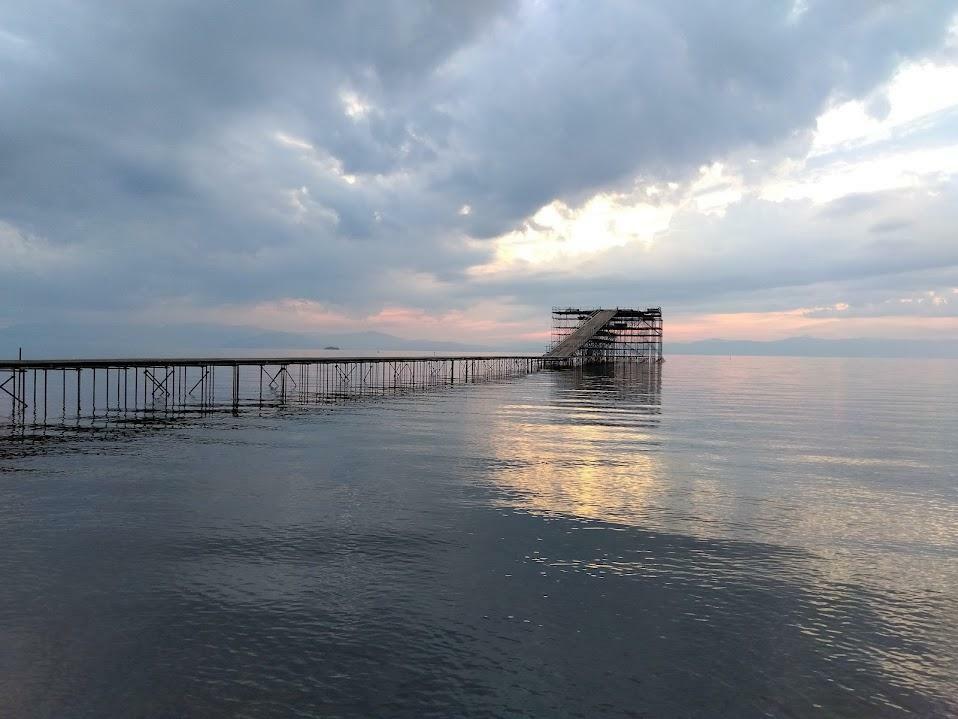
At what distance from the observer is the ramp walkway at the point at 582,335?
344ft

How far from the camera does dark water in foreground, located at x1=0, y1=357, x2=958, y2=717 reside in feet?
27.3

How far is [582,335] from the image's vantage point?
111125 mm

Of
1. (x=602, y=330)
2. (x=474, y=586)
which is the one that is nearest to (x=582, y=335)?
(x=602, y=330)

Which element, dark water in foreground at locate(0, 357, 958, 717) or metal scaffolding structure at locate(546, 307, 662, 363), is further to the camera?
metal scaffolding structure at locate(546, 307, 662, 363)

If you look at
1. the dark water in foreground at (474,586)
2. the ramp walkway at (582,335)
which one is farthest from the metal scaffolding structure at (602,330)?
the dark water in foreground at (474,586)

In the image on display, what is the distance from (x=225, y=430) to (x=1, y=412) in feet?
69.8

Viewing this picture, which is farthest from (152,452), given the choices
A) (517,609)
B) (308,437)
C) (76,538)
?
(517,609)

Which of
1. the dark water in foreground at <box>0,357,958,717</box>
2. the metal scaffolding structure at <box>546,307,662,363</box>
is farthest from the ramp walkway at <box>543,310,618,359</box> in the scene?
the dark water in foreground at <box>0,357,958,717</box>

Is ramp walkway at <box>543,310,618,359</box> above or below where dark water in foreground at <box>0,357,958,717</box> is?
above

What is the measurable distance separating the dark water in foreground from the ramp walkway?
79.4 meters

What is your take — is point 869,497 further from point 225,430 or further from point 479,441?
point 225,430

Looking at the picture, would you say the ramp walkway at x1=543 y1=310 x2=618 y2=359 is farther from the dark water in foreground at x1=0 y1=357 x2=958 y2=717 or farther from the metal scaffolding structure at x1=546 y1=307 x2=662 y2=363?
the dark water in foreground at x1=0 y1=357 x2=958 y2=717

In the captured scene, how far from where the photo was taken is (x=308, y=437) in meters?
31.5

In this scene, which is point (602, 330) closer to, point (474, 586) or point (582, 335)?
point (582, 335)
